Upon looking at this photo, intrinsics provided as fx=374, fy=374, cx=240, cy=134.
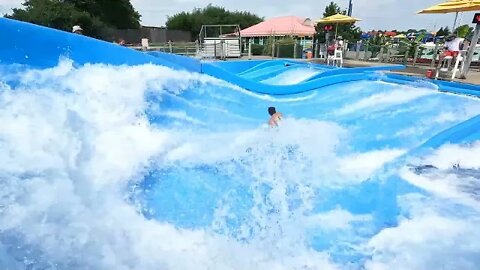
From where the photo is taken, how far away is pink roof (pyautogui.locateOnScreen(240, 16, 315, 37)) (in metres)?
24.8

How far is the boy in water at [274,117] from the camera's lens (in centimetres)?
629

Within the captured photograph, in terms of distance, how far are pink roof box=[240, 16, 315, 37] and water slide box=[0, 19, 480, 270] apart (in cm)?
1931

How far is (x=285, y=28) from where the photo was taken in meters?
25.2

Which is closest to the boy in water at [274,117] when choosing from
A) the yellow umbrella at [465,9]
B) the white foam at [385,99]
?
the white foam at [385,99]

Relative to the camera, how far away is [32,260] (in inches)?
123

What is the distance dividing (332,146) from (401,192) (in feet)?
4.68

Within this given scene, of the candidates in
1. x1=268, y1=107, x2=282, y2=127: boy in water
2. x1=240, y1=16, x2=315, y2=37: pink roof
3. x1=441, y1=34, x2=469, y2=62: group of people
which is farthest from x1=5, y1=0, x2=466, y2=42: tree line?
x1=268, y1=107, x2=282, y2=127: boy in water

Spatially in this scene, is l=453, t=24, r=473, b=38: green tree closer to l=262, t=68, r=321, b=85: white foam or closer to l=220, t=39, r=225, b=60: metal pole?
l=262, t=68, r=321, b=85: white foam

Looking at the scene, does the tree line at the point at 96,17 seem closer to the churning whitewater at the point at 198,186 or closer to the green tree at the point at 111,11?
the green tree at the point at 111,11

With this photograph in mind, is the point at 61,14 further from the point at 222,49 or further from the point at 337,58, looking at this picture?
the point at 337,58

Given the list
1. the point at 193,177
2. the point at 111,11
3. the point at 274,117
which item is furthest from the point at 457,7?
the point at 111,11

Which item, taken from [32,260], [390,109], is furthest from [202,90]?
[32,260]

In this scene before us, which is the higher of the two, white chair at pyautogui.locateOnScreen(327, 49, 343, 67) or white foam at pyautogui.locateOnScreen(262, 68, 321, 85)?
white chair at pyautogui.locateOnScreen(327, 49, 343, 67)

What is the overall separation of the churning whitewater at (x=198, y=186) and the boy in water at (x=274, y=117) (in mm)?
260
